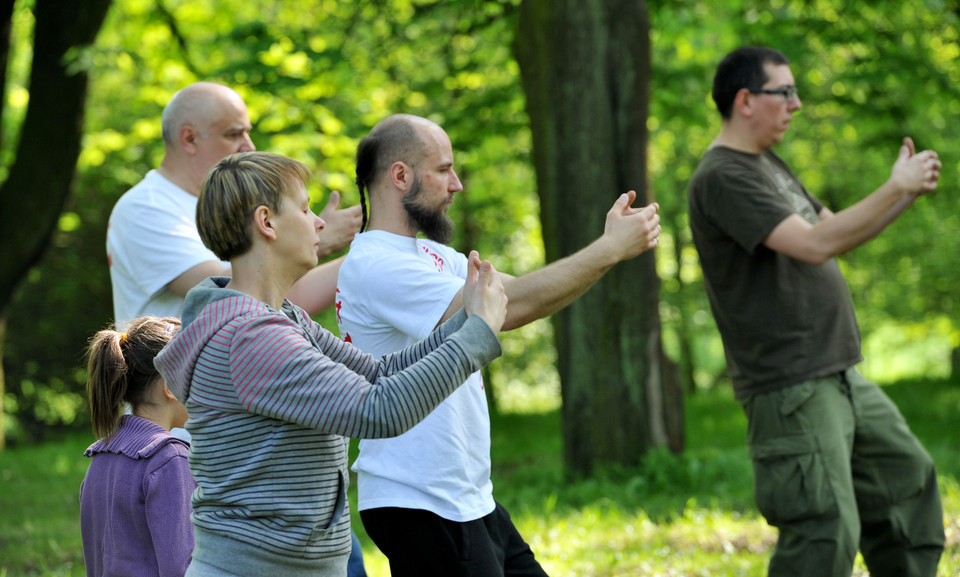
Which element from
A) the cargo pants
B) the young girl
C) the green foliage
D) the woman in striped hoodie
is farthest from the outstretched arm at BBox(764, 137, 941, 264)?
the green foliage

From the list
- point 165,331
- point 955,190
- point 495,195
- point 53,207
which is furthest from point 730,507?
point 495,195

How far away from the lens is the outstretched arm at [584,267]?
2895 mm

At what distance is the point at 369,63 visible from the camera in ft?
34.7

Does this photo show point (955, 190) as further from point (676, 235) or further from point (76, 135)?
point (76, 135)

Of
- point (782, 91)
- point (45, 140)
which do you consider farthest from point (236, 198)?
point (45, 140)

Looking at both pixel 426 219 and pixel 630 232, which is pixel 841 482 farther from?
pixel 426 219

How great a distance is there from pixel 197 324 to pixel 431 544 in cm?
109

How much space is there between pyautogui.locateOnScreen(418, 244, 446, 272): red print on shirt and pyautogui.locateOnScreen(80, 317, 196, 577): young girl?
0.84 metres

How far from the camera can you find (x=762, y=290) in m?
4.10

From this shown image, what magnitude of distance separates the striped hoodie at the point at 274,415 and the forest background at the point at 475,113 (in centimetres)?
535

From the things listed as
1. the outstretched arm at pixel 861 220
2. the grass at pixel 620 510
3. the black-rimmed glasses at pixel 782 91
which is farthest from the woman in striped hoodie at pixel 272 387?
the grass at pixel 620 510

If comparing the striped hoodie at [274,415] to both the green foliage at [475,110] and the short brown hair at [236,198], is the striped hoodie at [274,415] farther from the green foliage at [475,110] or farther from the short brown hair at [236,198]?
the green foliage at [475,110]

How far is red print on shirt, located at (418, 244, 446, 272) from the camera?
10.8 feet

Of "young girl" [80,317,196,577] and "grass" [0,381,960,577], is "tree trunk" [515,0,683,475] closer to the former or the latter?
"grass" [0,381,960,577]
